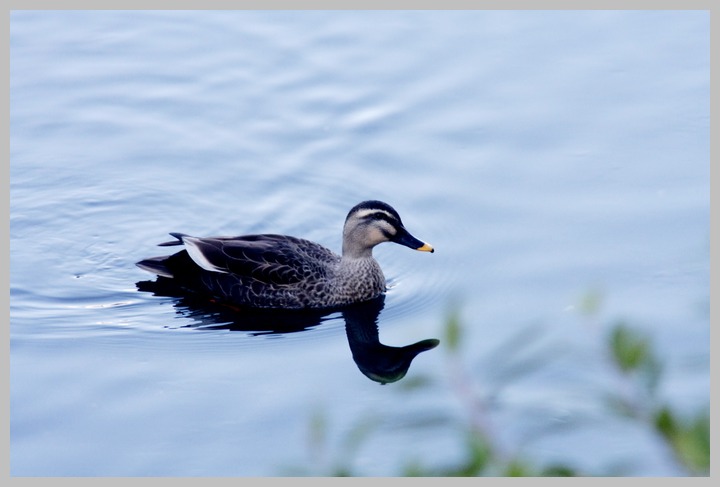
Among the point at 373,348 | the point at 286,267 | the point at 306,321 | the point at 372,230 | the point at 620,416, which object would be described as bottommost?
the point at 373,348

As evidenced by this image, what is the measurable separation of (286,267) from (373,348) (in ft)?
4.32

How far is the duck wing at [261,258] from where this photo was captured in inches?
464

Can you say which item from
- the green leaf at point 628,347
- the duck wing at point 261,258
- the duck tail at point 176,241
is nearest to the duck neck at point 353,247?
the duck wing at point 261,258

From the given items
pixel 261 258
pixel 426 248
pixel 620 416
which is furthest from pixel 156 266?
pixel 620 416

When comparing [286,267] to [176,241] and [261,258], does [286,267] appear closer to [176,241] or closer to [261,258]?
[261,258]

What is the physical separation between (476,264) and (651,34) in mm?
6336

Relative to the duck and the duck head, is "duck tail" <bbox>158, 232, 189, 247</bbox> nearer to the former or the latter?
the duck

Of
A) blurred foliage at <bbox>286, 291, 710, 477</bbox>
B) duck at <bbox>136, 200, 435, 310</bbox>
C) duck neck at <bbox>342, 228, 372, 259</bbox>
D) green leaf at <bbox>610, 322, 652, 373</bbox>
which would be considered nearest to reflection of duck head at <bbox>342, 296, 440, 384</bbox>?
duck at <bbox>136, 200, 435, 310</bbox>

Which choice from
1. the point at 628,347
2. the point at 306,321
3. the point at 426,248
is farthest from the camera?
the point at 426,248

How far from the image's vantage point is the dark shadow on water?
35.8 feet

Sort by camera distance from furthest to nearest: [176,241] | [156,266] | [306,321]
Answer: [176,241] → [156,266] → [306,321]

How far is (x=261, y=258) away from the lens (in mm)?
11867

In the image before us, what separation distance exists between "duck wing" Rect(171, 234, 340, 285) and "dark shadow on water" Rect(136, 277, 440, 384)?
0.35 m

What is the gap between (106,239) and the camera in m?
12.8
